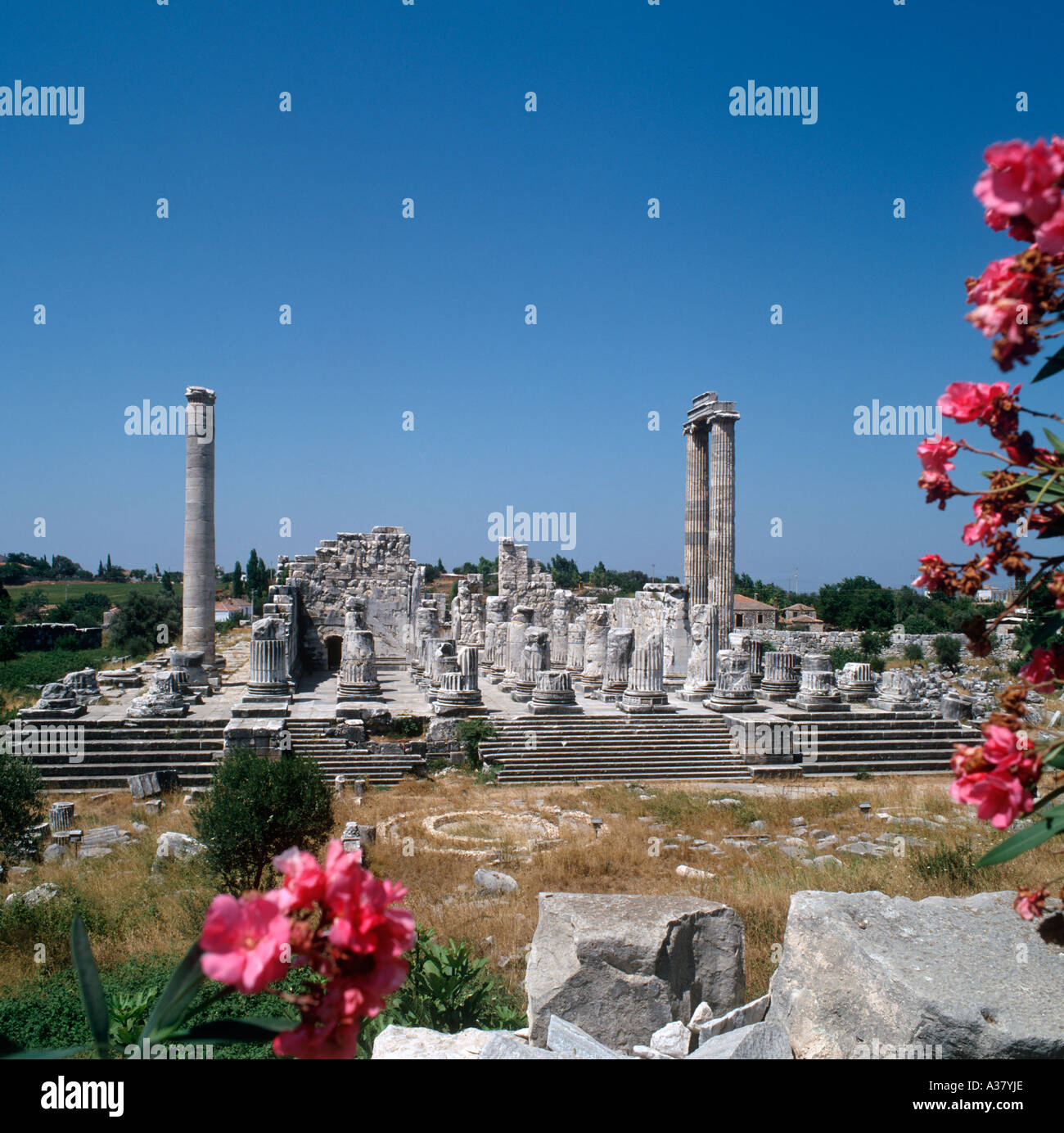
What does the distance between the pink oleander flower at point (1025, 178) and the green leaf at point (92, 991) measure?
7.93 ft

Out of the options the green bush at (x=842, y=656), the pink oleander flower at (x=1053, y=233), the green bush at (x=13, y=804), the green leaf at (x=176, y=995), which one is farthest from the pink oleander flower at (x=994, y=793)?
the green bush at (x=842, y=656)

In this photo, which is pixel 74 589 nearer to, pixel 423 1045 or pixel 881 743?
pixel 881 743

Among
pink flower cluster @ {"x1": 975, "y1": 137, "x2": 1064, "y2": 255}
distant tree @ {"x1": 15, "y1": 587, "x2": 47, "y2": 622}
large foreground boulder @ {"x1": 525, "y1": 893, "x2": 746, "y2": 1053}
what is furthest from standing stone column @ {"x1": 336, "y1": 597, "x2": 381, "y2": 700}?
distant tree @ {"x1": 15, "y1": 587, "x2": 47, "y2": 622}

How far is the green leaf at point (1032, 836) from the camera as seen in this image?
1.71 m

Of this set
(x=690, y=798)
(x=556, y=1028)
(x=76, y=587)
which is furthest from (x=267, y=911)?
(x=76, y=587)

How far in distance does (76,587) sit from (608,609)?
8818 centimetres

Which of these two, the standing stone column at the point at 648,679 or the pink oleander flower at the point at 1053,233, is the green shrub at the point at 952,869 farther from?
the standing stone column at the point at 648,679

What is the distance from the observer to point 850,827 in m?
11.9

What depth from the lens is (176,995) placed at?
1611mm

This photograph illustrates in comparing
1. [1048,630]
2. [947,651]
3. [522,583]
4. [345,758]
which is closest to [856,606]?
[947,651]

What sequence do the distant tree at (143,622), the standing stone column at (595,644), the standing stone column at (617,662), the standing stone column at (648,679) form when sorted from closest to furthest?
the standing stone column at (648,679) → the standing stone column at (617,662) → the standing stone column at (595,644) → the distant tree at (143,622)

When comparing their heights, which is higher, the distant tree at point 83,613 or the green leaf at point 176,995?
the green leaf at point 176,995

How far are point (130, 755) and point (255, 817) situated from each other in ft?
23.7
